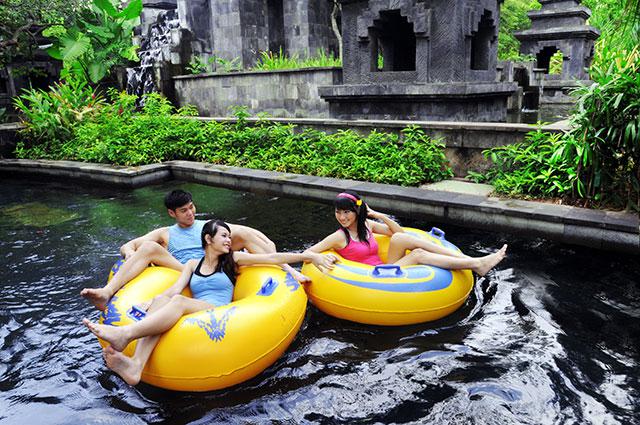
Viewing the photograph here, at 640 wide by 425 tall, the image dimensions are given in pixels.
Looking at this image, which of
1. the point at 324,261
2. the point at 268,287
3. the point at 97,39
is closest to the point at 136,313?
the point at 268,287

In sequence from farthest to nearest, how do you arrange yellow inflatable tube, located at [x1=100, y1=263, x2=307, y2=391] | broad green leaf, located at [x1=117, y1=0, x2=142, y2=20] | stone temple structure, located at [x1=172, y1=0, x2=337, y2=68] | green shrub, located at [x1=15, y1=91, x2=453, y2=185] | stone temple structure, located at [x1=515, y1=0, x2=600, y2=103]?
stone temple structure, located at [x1=515, y1=0, x2=600, y2=103] < stone temple structure, located at [x1=172, y1=0, x2=337, y2=68] < broad green leaf, located at [x1=117, y1=0, x2=142, y2=20] < green shrub, located at [x1=15, y1=91, x2=453, y2=185] < yellow inflatable tube, located at [x1=100, y1=263, x2=307, y2=391]

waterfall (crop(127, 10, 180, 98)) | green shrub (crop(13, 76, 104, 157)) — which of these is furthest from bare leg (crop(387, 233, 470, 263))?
waterfall (crop(127, 10, 180, 98))

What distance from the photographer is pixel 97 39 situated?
15156 millimetres

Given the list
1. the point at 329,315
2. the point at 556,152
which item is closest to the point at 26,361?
the point at 329,315

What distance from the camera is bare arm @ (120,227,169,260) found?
15.2ft

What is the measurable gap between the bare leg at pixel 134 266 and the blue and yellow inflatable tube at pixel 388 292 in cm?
139

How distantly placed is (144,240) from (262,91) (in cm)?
995

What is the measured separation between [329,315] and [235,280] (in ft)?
3.11

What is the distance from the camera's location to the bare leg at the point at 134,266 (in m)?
4.04

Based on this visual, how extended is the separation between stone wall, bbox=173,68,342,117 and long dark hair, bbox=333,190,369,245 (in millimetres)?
8373

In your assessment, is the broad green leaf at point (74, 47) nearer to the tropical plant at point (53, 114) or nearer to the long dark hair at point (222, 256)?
the tropical plant at point (53, 114)

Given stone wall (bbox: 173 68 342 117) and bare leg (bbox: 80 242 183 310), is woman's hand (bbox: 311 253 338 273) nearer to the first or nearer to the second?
bare leg (bbox: 80 242 183 310)

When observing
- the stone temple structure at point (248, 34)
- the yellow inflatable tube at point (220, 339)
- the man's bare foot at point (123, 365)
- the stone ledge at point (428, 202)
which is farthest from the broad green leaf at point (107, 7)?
the man's bare foot at point (123, 365)

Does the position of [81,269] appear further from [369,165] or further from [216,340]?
[369,165]
